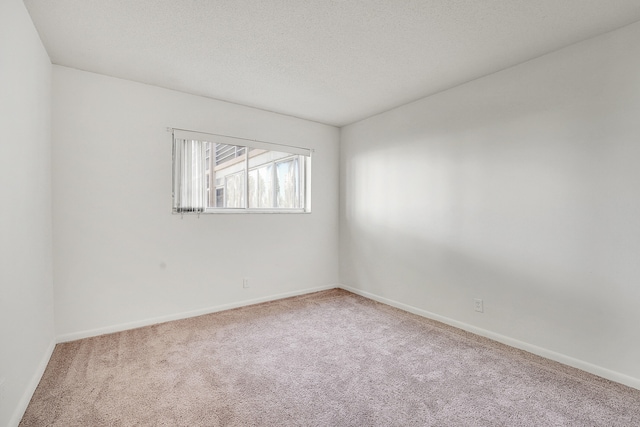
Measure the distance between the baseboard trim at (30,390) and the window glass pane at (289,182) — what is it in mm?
2924

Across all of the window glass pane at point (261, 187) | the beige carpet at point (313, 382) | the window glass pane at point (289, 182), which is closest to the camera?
the beige carpet at point (313, 382)

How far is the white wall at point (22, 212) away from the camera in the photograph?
1555 millimetres

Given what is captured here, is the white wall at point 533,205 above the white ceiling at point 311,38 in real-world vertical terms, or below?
below

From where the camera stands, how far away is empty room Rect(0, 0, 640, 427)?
184 cm

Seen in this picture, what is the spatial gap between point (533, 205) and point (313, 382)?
2312mm

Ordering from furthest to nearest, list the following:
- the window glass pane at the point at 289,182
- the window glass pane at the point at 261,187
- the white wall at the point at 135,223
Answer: the window glass pane at the point at 289,182
the window glass pane at the point at 261,187
the white wall at the point at 135,223

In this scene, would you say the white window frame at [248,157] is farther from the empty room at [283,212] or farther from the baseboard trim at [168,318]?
the baseboard trim at [168,318]

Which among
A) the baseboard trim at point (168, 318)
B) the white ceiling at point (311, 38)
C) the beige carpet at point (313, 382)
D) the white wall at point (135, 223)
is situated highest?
the white ceiling at point (311, 38)

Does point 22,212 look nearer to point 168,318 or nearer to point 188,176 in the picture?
point 188,176

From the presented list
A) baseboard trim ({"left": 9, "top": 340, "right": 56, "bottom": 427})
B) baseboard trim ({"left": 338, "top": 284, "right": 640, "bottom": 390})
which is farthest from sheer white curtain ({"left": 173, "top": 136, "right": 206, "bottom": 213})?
baseboard trim ({"left": 338, "top": 284, "right": 640, "bottom": 390})

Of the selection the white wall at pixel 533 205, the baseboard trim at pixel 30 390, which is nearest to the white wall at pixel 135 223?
the baseboard trim at pixel 30 390

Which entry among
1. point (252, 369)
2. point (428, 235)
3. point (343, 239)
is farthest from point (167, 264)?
point (428, 235)

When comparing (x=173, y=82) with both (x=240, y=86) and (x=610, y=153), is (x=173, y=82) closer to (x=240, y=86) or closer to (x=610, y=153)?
(x=240, y=86)

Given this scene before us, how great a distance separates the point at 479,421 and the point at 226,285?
2804 millimetres
